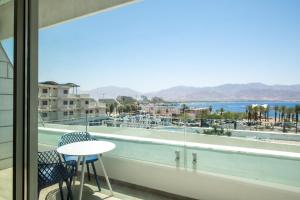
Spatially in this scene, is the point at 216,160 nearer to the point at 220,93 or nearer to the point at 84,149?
the point at 220,93

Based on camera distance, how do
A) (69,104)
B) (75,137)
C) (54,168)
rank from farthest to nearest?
(75,137)
(54,168)
(69,104)

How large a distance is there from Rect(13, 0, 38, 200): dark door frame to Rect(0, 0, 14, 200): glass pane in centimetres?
5

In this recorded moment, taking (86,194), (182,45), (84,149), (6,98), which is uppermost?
(182,45)

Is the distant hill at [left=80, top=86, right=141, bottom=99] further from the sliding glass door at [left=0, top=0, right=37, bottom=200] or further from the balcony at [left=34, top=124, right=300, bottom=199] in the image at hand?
the sliding glass door at [left=0, top=0, right=37, bottom=200]

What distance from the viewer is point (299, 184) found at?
6.42 feet

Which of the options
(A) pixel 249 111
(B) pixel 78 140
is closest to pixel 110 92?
(B) pixel 78 140

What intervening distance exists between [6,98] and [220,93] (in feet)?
7.17

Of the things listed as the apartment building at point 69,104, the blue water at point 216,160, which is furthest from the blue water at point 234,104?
the apartment building at point 69,104

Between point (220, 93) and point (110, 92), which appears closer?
point (110, 92)

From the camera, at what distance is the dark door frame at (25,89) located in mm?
905

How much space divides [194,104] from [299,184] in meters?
1.12

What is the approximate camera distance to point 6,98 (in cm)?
99

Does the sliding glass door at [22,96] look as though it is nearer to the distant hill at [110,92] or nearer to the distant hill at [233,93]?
the distant hill at [110,92]

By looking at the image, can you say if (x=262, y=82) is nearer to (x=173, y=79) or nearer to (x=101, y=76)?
(x=173, y=79)
